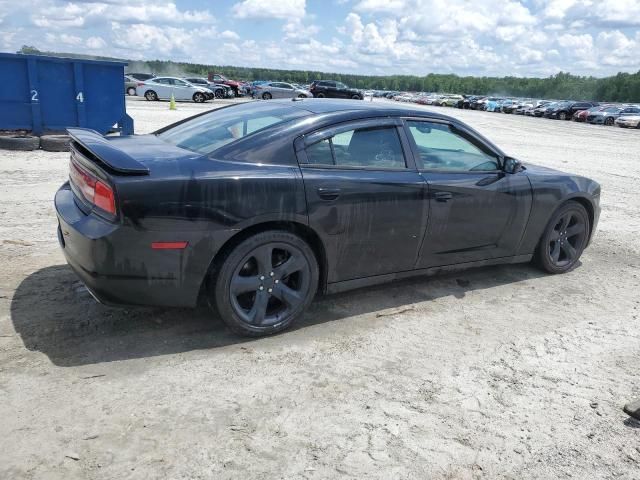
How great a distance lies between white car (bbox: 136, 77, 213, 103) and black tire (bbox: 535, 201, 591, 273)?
30673 millimetres

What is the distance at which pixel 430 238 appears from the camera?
4.20 meters

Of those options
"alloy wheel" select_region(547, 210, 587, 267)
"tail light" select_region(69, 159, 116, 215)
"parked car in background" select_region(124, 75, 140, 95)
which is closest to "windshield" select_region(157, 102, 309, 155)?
"tail light" select_region(69, 159, 116, 215)

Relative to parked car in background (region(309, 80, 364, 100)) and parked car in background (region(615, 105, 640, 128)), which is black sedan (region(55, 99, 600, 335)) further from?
parked car in background (region(309, 80, 364, 100))

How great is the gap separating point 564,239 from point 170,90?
31.5 metres

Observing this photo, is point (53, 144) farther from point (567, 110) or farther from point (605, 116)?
point (567, 110)

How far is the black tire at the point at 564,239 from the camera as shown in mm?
5117

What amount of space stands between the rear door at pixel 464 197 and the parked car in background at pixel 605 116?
40417 mm

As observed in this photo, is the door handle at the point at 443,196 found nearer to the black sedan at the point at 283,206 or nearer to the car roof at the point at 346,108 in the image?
the black sedan at the point at 283,206

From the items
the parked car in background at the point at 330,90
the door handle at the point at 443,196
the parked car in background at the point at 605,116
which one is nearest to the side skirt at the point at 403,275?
the door handle at the point at 443,196

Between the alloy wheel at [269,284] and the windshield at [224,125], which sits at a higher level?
the windshield at [224,125]

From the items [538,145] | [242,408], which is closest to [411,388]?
[242,408]

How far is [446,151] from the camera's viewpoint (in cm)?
444

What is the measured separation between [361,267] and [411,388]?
1.07 m

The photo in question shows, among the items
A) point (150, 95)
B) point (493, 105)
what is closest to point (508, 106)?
point (493, 105)
